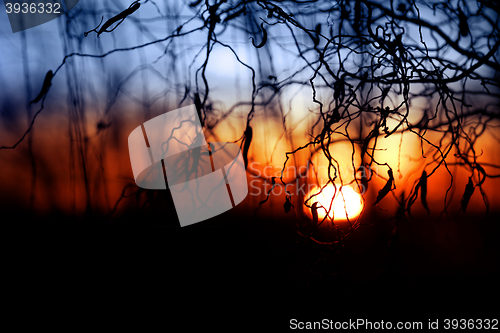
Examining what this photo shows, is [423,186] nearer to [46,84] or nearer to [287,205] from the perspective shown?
[287,205]

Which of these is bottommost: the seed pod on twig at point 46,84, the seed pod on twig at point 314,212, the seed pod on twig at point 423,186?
the seed pod on twig at point 314,212

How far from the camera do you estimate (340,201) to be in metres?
0.66

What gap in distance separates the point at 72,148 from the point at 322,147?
2.41ft

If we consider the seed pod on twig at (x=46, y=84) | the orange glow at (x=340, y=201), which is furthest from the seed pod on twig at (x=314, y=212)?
the seed pod on twig at (x=46, y=84)

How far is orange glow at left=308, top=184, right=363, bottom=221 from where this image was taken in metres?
0.66

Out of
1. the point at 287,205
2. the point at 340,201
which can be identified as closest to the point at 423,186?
the point at 340,201

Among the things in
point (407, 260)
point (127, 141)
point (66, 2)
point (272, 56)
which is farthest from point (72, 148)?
point (407, 260)

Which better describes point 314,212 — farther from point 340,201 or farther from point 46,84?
point 46,84

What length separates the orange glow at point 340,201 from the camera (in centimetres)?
66

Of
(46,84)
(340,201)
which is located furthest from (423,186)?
(46,84)

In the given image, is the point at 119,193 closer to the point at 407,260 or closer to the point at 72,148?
the point at 72,148

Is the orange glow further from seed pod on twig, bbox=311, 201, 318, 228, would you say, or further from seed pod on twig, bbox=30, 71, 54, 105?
seed pod on twig, bbox=30, 71, 54, 105

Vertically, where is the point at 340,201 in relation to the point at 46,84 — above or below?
below

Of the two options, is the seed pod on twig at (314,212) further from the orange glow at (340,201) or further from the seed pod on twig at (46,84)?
the seed pod on twig at (46,84)
